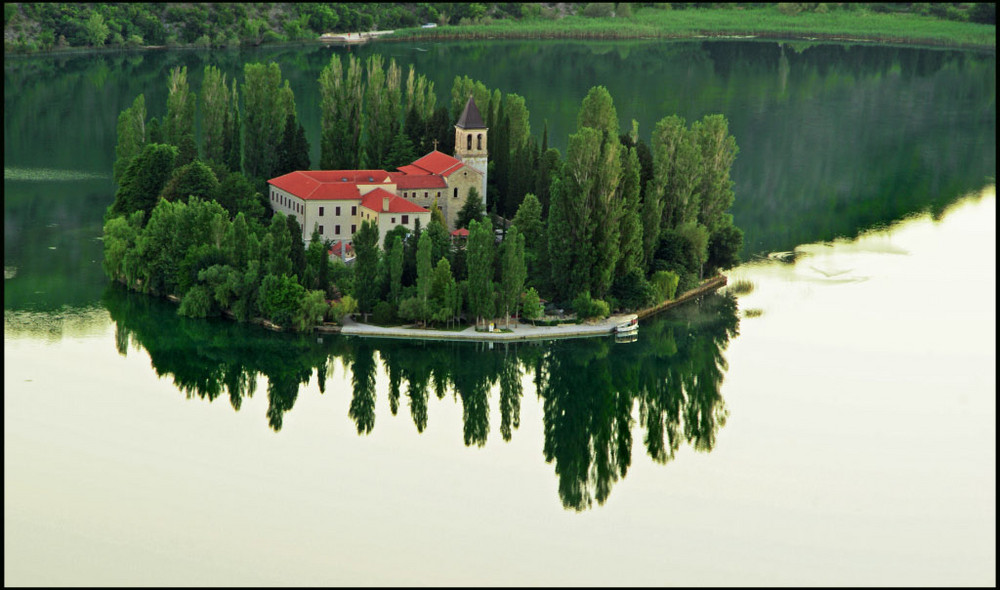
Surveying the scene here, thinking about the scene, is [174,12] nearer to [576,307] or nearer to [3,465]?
[576,307]

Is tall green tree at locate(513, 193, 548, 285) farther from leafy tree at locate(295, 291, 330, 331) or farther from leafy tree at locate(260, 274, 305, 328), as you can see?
leafy tree at locate(260, 274, 305, 328)

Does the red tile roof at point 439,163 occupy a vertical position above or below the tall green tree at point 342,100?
below

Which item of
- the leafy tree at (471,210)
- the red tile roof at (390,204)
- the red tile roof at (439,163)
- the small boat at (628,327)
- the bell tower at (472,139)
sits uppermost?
the bell tower at (472,139)

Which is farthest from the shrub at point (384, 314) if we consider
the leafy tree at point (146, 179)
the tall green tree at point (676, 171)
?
the leafy tree at point (146, 179)

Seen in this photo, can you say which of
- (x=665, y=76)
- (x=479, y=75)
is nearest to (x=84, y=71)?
(x=479, y=75)

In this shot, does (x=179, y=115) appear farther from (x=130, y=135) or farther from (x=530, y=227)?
(x=530, y=227)

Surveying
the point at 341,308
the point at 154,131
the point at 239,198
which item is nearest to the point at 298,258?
the point at 341,308

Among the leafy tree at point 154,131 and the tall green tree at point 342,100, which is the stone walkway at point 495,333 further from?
the leafy tree at point 154,131
